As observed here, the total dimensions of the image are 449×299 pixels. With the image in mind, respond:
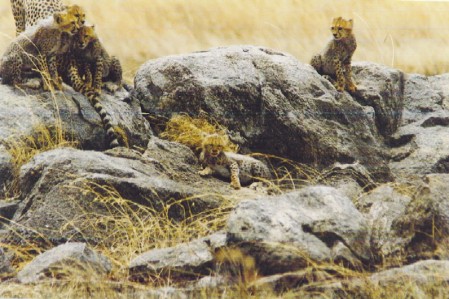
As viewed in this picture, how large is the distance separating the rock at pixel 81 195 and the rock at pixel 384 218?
5.57 feet

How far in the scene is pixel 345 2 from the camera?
71.4 ft

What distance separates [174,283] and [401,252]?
1900mm

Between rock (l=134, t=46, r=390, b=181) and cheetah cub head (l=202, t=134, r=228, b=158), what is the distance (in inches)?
43.3

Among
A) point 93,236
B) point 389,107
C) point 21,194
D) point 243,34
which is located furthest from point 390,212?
point 243,34

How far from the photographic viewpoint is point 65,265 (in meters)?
8.77

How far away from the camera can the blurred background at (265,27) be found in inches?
777

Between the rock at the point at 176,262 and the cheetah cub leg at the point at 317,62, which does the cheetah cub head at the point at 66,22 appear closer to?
the cheetah cub leg at the point at 317,62

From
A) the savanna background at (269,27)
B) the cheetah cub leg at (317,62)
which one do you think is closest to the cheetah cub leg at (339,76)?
the cheetah cub leg at (317,62)

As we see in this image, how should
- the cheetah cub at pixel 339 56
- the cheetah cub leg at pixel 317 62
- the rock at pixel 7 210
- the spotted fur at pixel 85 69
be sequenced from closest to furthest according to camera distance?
the rock at pixel 7 210 < the spotted fur at pixel 85 69 < the cheetah cub at pixel 339 56 < the cheetah cub leg at pixel 317 62

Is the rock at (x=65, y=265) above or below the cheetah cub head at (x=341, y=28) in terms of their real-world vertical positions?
below

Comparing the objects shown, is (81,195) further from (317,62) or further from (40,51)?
(317,62)

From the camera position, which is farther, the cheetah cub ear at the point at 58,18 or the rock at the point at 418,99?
the rock at the point at 418,99

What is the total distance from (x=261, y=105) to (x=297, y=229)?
4.88 m

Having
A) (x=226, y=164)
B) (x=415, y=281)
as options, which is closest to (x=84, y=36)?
(x=226, y=164)
